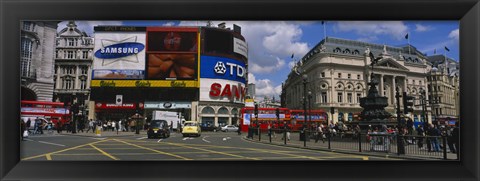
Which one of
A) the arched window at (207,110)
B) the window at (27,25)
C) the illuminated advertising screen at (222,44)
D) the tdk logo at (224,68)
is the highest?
the illuminated advertising screen at (222,44)

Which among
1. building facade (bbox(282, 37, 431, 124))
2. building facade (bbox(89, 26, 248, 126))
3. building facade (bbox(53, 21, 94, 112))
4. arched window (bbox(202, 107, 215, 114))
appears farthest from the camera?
arched window (bbox(202, 107, 215, 114))

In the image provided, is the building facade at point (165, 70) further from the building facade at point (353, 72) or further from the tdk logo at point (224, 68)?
the building facade at point (353, 72)

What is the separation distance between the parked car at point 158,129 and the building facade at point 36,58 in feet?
26.8

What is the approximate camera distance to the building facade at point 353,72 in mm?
10477

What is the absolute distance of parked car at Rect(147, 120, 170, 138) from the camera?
17317mm

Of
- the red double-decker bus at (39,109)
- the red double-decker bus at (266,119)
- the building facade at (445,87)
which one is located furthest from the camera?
the red double-decker bus at (266,119)

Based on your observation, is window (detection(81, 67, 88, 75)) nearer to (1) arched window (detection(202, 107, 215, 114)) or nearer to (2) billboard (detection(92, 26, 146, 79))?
(2) billboard (detection(92, 26, 146, 79))

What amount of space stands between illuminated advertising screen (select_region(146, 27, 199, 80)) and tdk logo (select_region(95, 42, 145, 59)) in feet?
1.29

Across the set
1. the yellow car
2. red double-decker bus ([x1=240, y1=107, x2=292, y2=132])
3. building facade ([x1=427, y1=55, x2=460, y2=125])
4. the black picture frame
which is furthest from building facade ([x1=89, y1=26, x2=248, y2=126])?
red double-decker bus ([x1=240, y1=107, x2=292, y2=132])

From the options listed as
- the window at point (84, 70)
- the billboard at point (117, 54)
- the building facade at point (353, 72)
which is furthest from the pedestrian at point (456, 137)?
the window at point (84, 70)

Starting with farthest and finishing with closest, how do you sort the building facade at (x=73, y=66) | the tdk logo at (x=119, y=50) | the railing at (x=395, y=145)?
the railing at (x=395, y=145)
the tdk logo at (x=119, y=50)
the building facade at (x=73, y=66)
